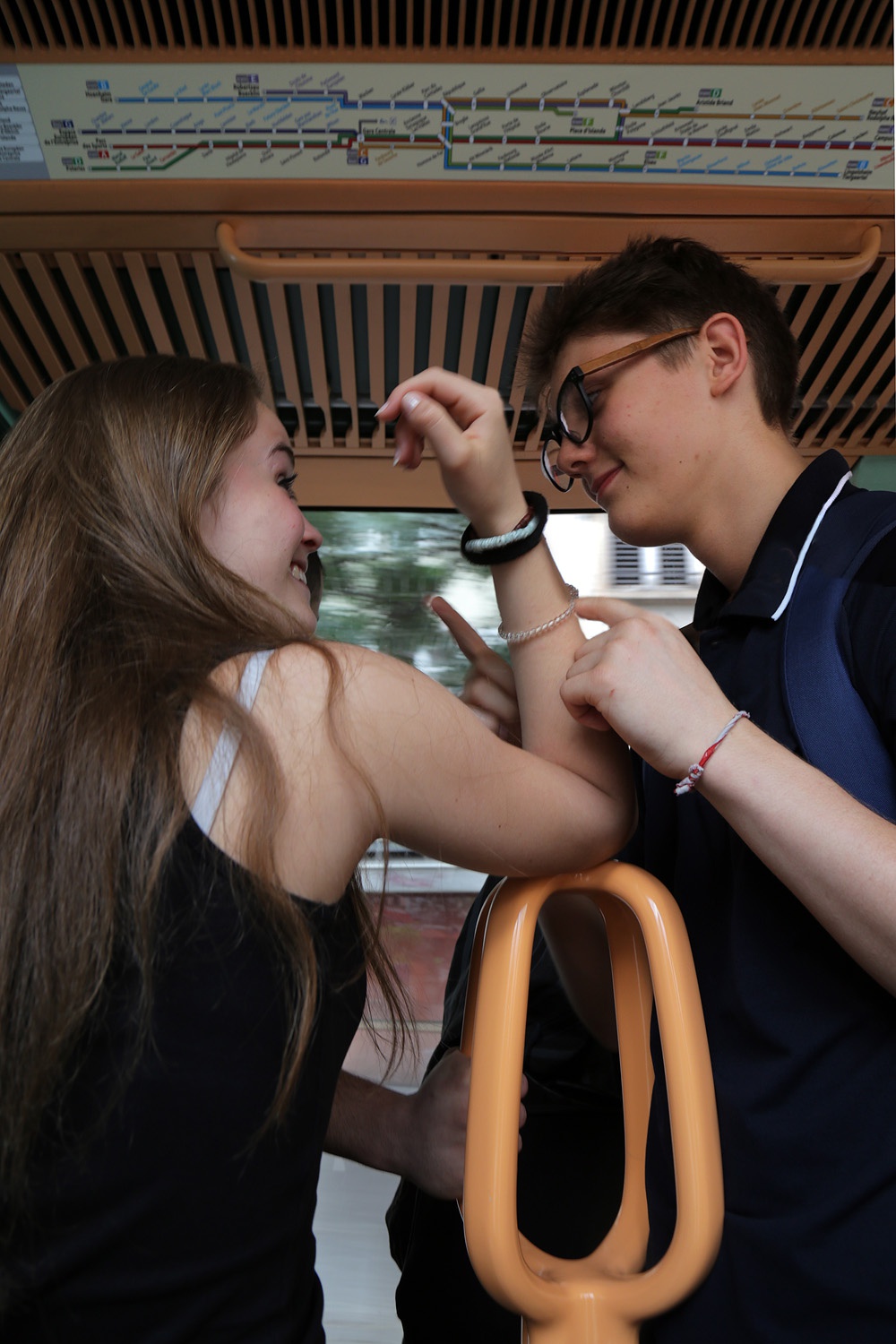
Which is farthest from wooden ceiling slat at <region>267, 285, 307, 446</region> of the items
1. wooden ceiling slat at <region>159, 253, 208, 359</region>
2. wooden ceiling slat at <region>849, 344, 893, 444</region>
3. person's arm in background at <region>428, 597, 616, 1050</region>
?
wooden ceiling slat at <region>849, 344, 893, 444</region>

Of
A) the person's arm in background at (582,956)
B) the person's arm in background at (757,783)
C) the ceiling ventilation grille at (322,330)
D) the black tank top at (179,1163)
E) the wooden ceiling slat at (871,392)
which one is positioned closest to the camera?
the black tank top at (179,1163)

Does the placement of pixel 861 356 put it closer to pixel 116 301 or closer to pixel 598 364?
pixel 598 364

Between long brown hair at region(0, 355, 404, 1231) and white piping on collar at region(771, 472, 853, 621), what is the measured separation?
1.89ft

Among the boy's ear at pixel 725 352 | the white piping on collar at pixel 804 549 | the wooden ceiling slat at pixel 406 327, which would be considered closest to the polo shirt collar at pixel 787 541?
the white piping on collar at pixel 804 549

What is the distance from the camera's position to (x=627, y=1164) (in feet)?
3.06

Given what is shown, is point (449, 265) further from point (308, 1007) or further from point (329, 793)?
point (308, 1007)

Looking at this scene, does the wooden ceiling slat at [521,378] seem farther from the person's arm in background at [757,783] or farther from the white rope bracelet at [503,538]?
the person's arm in background at [757,783]

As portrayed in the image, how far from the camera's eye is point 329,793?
859mm

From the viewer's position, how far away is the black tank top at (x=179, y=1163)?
761 mm

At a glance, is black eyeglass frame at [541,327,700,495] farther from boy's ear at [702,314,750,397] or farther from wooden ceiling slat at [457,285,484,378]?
wooden ceiling slat at [457,285,484,378]

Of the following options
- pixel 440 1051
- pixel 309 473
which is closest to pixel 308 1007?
pixel 440 1051

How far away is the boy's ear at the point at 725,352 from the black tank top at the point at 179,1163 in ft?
3.30

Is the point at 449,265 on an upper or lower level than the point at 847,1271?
upper

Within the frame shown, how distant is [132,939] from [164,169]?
3.34 feet
